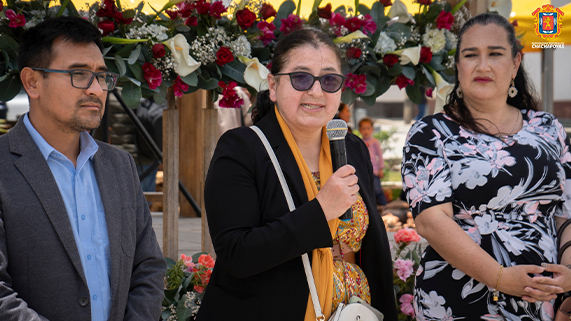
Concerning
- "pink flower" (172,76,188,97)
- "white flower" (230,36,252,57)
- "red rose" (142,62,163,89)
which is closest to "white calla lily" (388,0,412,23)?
"white flower" (230,36,252,57)

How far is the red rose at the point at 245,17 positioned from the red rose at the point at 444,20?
1061 millimetres

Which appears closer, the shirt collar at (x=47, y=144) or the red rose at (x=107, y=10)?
the shirt collar at (x=47, y=144)

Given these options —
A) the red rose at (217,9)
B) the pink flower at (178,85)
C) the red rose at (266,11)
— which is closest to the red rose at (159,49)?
the pink flower at (178,85)

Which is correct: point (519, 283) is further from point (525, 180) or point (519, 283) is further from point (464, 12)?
point (464, 12)

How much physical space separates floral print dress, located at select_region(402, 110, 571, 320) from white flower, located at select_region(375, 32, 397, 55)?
913 millimetres

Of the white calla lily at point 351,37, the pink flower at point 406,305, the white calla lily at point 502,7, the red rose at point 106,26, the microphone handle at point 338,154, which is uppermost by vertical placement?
the white calla lily at point 502,7

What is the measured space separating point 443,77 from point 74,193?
2.16 meters

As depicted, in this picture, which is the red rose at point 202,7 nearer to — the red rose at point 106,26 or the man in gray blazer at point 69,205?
the red rose at point 106,26

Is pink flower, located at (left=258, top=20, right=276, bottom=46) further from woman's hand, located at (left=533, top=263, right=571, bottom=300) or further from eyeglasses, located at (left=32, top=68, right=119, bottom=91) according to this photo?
woman's hand, located at (left=533, top=263, right=571, bottom=300)

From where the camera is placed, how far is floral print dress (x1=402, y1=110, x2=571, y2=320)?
2059 millimetres

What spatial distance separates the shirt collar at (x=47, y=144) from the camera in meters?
1.75

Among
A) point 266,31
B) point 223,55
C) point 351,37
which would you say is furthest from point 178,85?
point 351,37

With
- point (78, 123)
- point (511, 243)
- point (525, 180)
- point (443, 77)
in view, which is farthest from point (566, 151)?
point (78, 123)

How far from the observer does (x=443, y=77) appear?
312cm
